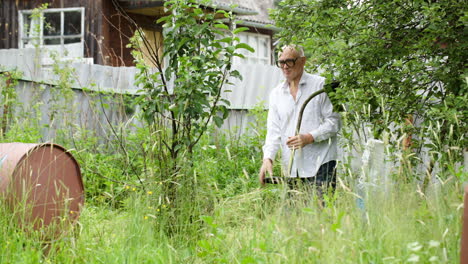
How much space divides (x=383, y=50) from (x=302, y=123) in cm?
84

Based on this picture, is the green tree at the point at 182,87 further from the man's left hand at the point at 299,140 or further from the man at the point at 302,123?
the man's left hand at the point at 299,140

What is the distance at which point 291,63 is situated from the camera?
17.3 feet

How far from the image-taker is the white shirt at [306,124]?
5.18 meters

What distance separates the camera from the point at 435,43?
5.13m

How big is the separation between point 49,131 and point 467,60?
586 centimetres

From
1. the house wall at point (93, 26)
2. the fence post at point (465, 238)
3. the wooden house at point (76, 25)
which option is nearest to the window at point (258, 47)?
the wooden house at point (76, 25)

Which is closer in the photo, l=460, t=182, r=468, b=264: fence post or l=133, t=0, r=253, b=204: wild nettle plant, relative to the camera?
l=460, t=182, r=468, b=264: fence post

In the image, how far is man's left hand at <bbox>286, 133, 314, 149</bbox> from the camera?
4.91 meters

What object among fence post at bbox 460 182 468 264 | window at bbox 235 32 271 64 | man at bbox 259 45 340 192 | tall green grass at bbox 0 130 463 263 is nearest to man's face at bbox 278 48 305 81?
man at bbox 259 45 340 192

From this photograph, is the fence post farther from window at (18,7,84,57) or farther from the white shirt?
window at (18,7,84,57)

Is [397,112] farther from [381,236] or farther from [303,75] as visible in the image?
[381,236]

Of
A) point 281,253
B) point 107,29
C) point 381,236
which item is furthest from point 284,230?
point 107,29

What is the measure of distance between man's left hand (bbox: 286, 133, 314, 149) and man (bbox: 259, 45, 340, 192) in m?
0.02

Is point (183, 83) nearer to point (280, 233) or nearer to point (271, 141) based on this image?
point (271, 141)
